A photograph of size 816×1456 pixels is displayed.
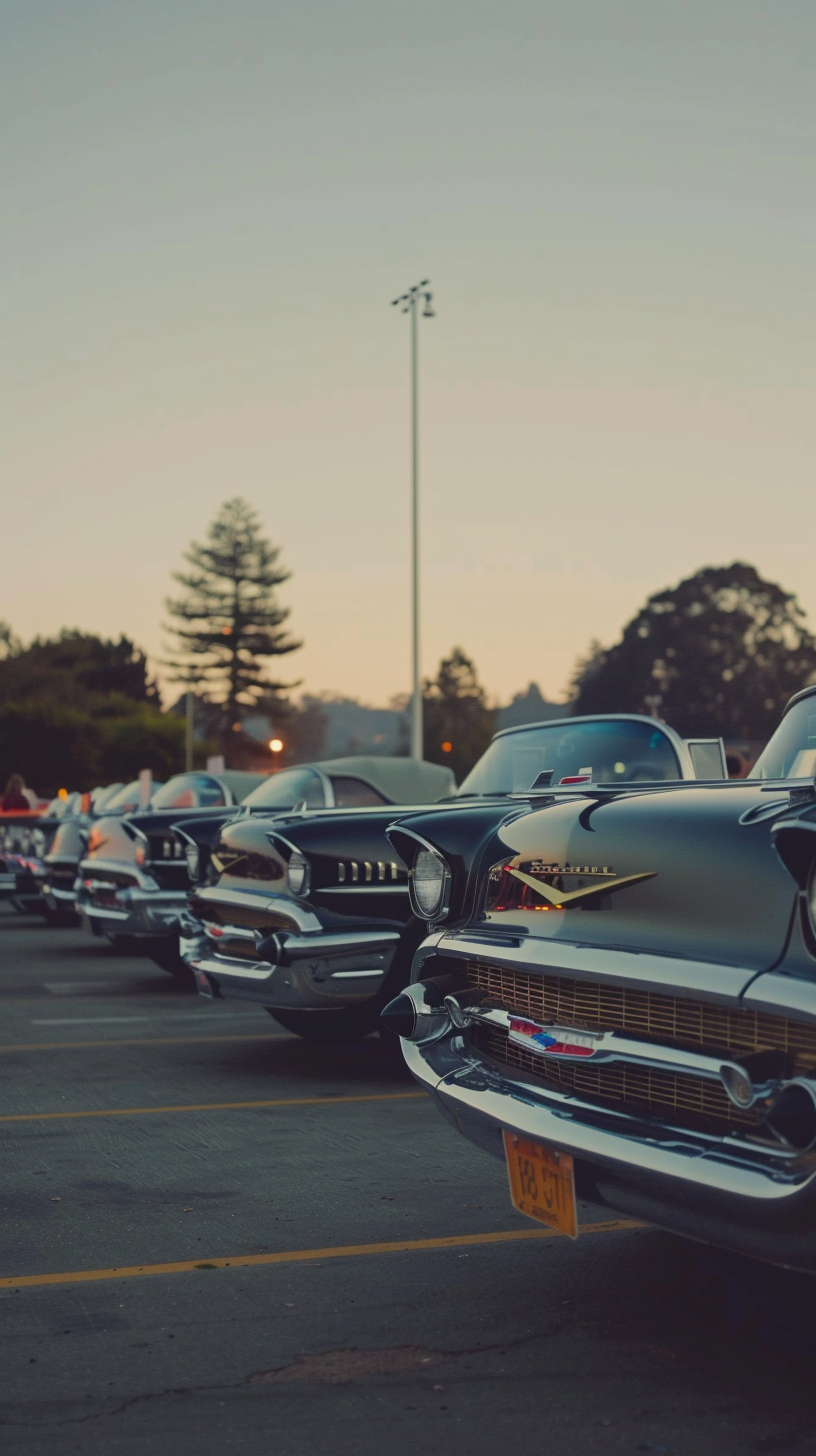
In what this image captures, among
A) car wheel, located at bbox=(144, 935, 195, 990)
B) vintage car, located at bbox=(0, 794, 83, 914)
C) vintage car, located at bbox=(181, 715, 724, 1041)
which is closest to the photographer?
vintage car, located at bbox=(181, 715, 724, 1041)

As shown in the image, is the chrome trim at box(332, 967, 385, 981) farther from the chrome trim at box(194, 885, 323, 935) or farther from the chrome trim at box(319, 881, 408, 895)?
the chrome trim at box(319, 881, 408, 895)

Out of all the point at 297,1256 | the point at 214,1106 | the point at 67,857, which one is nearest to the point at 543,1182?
the point at 297,1256

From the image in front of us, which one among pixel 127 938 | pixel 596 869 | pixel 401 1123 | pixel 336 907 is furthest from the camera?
pixel 127 938

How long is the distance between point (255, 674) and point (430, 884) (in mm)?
85158

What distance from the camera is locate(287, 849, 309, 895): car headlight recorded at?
7.47 metres

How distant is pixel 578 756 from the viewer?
7.49 meters

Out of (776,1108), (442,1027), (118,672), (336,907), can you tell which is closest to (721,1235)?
(776,1108)

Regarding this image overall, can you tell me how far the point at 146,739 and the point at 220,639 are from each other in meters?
7.30

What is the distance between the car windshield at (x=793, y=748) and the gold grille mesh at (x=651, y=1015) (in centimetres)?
131

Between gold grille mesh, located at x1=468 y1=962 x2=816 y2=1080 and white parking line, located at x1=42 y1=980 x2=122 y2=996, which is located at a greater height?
gold grille mesh, located at x1=468 y1=962 x2=816 y2=1080

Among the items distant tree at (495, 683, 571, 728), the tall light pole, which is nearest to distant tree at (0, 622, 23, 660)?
distant tree at (495, 683, 571, 728)

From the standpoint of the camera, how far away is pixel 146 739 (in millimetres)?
88062

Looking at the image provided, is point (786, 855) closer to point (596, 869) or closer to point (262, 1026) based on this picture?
point (596, 869)

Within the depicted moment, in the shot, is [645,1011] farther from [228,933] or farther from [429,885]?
[228,933]
